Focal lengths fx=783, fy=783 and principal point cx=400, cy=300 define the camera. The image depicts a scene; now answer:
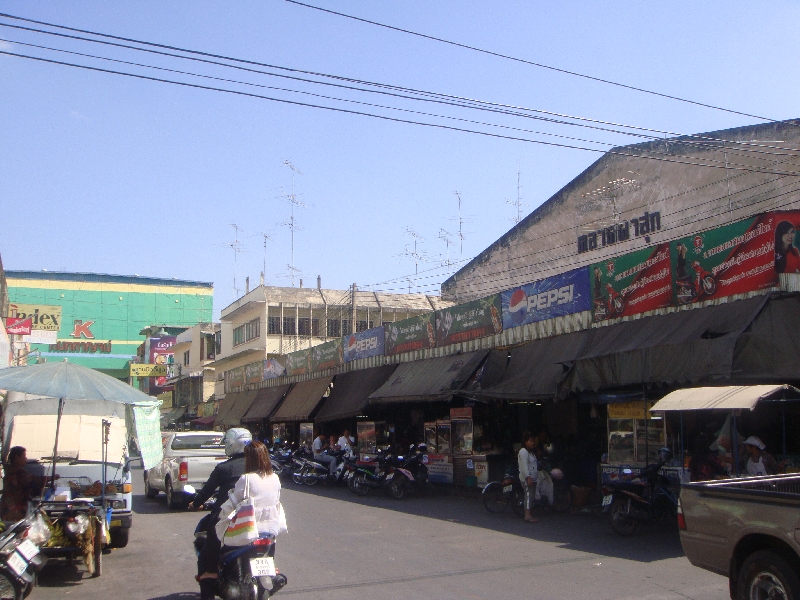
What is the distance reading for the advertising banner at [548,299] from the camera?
53.9 feet

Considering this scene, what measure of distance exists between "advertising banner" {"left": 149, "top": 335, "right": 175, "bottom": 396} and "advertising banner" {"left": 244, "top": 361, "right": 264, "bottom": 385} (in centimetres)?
2720

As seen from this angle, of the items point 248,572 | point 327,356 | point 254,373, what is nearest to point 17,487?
point 248,572

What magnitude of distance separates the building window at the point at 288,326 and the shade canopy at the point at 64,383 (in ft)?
118

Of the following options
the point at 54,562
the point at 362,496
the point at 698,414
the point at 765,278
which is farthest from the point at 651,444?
the point at 54,562

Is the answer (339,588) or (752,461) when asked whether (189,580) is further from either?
(752,461)

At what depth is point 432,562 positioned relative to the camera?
9.93 meters

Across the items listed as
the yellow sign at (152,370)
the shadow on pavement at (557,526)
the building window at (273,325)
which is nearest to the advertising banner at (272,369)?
the building window at (273,325)

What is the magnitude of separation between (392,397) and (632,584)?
13181 mm

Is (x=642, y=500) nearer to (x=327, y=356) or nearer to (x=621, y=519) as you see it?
(x=621, y=519)

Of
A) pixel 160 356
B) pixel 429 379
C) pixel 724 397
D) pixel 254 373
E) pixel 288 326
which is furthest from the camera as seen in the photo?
pixel 160 356

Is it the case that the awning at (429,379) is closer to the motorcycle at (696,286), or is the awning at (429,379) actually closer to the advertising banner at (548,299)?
the advertising banner at (548,299)

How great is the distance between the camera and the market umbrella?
30.3ft

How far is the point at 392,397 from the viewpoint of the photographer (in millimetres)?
21469

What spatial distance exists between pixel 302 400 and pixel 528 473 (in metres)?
17.5
